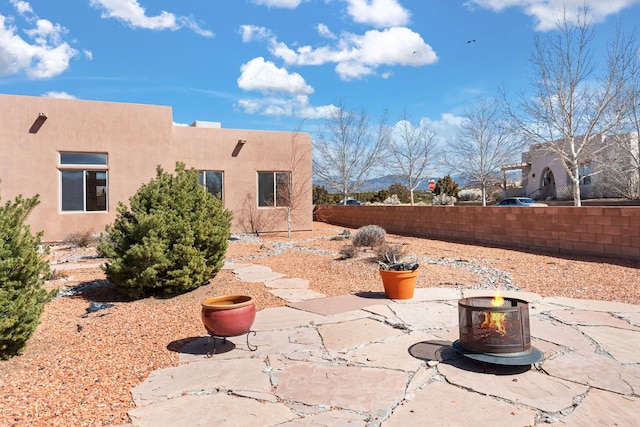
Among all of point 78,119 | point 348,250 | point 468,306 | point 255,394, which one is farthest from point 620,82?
point 78,119

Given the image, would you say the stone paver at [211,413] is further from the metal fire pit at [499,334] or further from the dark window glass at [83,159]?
the dark window glass at [83,159]

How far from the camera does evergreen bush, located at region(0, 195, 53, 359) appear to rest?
3533mm

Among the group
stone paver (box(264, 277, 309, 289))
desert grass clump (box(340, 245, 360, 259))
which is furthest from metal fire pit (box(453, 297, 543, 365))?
desert grass clump (box(340, 245, 360, 259))

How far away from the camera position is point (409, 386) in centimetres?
318

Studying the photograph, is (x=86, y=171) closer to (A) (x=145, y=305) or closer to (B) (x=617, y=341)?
(A) (x=145, y=305)

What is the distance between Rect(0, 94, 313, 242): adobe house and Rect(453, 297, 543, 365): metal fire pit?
1229 cm

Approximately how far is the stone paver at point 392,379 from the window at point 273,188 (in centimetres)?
1108

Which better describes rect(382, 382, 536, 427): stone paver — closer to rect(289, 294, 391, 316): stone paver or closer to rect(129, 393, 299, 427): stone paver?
rect(129, 393, 299, 427): stone paver

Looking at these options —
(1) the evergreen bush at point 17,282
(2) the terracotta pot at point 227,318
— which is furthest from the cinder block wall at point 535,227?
(1) the evergreen bush at point 17,282

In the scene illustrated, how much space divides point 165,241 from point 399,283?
139 inches

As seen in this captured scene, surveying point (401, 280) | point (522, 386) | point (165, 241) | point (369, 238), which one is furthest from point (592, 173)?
point (165, 241)

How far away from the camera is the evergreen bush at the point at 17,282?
353 centimetres

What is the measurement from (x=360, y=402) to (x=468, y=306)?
1.33 m

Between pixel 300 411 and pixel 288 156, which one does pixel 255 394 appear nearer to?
pixel 300 411
